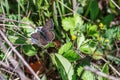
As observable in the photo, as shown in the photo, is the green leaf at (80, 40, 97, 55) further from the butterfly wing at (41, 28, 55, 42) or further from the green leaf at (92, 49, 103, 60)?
the butterfly wing at (41, 28, 55, 42)

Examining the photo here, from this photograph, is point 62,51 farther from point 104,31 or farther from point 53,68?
point 104,31

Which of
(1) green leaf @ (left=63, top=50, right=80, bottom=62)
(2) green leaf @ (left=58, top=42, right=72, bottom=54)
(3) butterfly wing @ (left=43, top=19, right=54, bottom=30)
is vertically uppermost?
(3) butterfly wing @ (left=43, top=19, right=54, bottom=30)

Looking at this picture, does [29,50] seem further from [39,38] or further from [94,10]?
[94,10]

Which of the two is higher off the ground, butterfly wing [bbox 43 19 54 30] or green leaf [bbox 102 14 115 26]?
butterfly wing [bbox 43 19 54 30]

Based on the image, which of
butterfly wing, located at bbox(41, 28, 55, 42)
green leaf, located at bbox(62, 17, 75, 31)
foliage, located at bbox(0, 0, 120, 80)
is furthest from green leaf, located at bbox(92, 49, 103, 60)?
butterfly wing, located at bbox(41, 28, 55, 42)

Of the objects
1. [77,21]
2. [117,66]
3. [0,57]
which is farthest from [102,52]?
[0,57]

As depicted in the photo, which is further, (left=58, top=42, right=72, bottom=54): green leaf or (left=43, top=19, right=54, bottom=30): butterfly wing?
(left=58, top=42, right=72, bottom=54): green leaf
